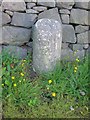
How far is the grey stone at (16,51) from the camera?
415cm

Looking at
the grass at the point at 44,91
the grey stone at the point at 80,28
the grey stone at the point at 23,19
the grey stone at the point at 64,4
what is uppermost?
the grey stone at the point at 64,4

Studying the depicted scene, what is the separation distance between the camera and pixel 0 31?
4.11 meters

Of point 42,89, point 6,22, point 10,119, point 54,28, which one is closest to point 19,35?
point 6,22

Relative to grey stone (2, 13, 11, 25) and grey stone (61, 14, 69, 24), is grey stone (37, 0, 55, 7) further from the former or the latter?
grey stone (2, 13, 11, 25)

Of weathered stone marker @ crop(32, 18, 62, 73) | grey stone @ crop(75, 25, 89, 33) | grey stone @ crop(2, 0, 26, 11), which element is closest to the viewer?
weathered stone marker @ crop(32, 18, 62, 73)

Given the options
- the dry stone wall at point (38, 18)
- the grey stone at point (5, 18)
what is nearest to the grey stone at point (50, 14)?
the dry stone wall at point (38, 18)

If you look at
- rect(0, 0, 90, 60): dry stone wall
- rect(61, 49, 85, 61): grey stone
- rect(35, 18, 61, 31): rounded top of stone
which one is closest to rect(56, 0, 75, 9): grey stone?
rect(0, 0, 90, 60): dry stone wall

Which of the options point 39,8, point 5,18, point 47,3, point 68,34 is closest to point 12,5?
point 5,18

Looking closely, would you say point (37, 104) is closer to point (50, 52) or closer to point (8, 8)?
point (50, 52)

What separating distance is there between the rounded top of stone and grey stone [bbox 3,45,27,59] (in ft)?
1.85

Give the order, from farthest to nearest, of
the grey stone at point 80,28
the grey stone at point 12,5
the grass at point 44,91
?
the grey stone at point 80,28 → the grey stone at point 12,5 → the grass at point 44,91

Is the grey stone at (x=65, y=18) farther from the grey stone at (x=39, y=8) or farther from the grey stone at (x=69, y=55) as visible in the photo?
the grey stone at (x=69, y=55)

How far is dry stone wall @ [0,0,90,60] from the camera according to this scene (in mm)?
4047

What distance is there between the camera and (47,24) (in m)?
3.85
